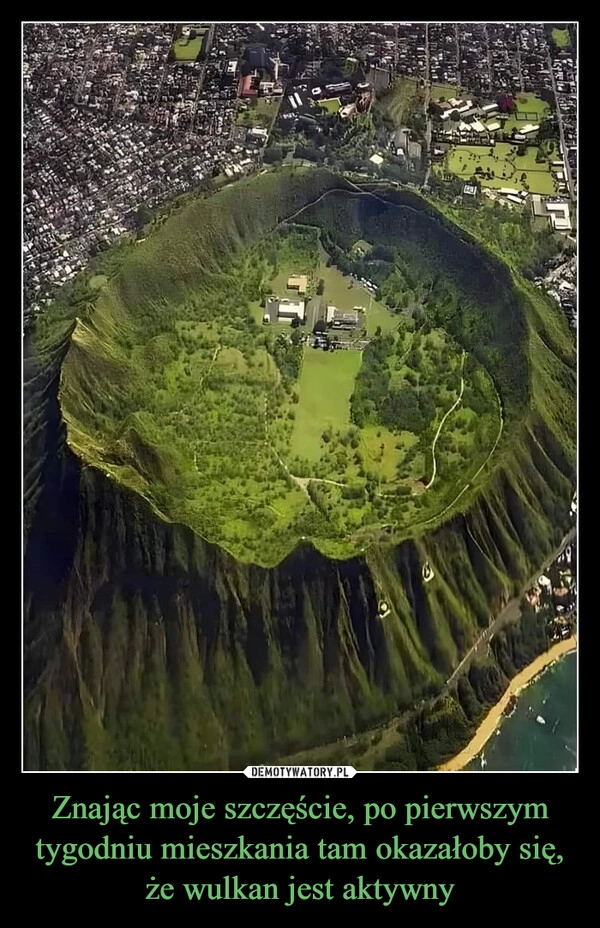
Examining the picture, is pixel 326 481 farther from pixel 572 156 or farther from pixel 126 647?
pixel 572 156

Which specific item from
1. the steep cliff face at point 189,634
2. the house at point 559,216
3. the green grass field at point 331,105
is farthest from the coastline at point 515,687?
the green grass field at point 331,105

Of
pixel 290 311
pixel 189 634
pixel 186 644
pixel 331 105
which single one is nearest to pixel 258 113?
pixel 331 105

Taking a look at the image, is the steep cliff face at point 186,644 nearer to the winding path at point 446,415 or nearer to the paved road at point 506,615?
the paved road at point 506,615

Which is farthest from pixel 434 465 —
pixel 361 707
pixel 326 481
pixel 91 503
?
pixel 91 503

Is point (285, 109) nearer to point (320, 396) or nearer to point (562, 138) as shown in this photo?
point (562, 138)

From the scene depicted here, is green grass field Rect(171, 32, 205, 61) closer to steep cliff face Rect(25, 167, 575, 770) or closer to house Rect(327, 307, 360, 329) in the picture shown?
house Rect(327, 307, 360, 329)
